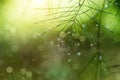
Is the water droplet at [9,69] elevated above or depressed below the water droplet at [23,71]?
above

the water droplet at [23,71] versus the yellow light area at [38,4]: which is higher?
the yellow light area at [38,4]

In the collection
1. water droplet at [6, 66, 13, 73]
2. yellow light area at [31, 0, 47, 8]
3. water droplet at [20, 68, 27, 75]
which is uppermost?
yellow light area at [31, 0, 47, 8]

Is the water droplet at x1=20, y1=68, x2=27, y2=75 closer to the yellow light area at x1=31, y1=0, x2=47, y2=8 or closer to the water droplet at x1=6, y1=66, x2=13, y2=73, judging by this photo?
the water droplet at x1=6, y1=66, x2=13, y2=73

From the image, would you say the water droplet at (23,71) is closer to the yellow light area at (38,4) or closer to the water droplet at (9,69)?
the water droplet at (9,69)

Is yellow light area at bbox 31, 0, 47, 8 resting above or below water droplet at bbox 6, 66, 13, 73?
above

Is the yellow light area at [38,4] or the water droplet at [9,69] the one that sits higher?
the yellow light area at [38,4]

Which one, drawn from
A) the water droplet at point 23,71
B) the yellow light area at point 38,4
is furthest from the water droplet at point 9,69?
the yellow light area at point 38,4

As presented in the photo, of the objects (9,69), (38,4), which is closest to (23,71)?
(9,69)

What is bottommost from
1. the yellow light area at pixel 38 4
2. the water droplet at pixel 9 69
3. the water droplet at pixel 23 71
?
the water droplet at pixel 23 71

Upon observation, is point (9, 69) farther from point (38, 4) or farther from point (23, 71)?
point (38, 4)

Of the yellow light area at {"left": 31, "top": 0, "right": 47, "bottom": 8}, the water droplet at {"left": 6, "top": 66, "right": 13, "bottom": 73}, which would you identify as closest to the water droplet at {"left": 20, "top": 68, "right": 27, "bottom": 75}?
the water droplet at {"left": 6, "top": 66, "right": 13, "bottom": 73}

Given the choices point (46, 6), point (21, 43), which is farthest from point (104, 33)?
point (21, 43)
